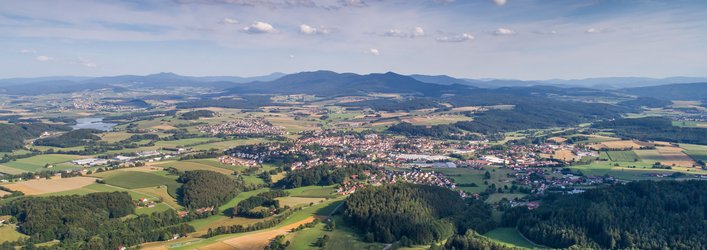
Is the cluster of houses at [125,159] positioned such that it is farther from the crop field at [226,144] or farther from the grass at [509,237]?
the grass at [509,237]

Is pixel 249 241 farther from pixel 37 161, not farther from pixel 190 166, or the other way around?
pixel 37 161

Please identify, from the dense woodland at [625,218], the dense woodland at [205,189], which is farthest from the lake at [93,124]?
the dense woodland at [625,218]

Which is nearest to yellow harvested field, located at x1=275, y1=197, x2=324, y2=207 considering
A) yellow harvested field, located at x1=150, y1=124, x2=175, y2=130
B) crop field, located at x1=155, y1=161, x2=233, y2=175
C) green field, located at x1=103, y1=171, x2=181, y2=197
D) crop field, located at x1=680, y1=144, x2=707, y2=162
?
green field, located at x1=103, y1=171, x2=181, y2=197

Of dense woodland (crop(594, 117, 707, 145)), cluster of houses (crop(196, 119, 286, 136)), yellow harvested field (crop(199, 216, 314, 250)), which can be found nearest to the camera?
yellow harvested field (crop(199, 216, 314, 250))

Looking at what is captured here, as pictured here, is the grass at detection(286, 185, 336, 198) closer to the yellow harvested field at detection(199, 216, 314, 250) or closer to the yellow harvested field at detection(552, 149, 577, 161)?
the yellow harvested field at detection(199, 216, 314, 250)

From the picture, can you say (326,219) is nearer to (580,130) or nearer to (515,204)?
(515,204)

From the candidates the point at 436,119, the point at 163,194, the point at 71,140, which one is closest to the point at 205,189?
the point at 163,194

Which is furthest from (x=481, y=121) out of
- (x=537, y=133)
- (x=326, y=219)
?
(x=326, y=219)
